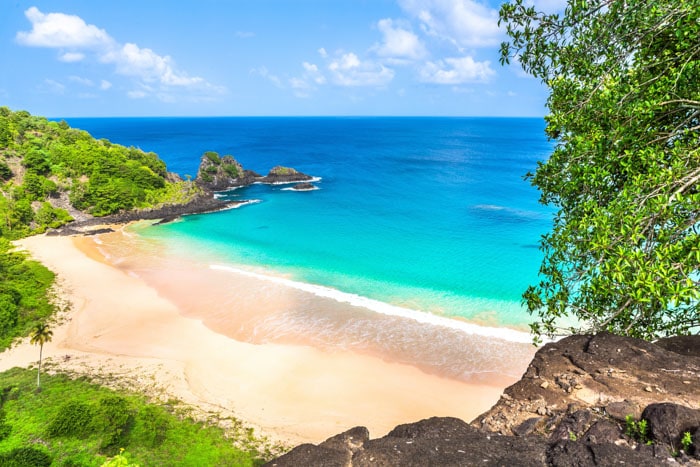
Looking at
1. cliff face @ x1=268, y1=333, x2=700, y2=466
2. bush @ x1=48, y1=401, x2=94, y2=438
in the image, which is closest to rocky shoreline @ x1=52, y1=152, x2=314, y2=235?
bush @ x1=48, y1=401, x2=94, y2=438

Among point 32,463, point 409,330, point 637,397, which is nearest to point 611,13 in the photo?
point 637,397

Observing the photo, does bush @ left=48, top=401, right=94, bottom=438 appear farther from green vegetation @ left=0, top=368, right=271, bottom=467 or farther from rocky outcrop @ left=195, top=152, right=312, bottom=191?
rocky outcrop @ left=195, top=152, right=312, bottom=191

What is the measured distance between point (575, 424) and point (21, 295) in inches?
1400

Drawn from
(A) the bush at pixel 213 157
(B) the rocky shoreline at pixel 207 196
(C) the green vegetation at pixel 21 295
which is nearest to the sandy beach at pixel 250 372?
(C) the green vegetation at pixel 21 295

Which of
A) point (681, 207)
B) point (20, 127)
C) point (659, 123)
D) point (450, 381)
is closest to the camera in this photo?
point (681, 207)

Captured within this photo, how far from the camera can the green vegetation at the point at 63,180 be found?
4666cm

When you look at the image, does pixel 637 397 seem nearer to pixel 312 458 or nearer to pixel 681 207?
pixel 681 207

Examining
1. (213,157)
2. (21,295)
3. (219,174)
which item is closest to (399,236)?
(21,295)

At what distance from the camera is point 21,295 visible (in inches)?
1104

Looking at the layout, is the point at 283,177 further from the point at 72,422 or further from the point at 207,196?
the point at 72,422

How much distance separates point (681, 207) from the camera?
21.6 ft

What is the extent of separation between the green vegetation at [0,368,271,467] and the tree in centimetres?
1420

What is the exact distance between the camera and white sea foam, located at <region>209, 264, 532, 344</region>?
2502 cm

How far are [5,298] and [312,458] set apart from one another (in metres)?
30.7
